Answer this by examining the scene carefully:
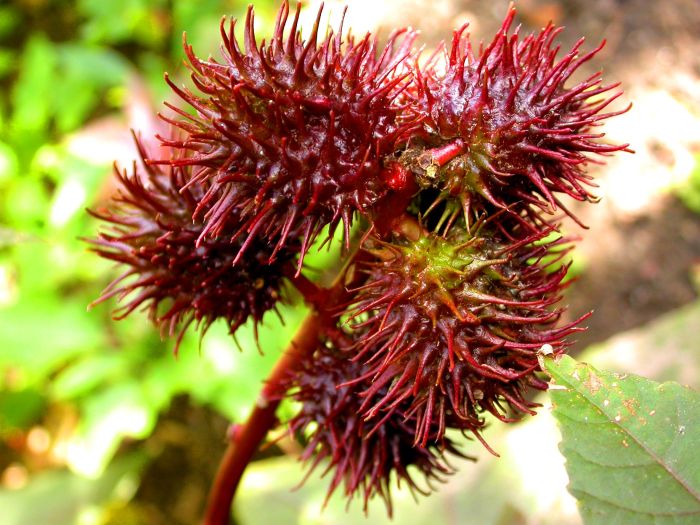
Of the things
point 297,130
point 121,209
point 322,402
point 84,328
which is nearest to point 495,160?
point 297,130

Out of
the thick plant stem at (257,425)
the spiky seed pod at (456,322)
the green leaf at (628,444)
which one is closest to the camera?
the green leaf at (628,444)

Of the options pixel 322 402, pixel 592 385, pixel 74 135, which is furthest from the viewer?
pixel 74 135

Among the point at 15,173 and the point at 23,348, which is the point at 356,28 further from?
the point at 23,348

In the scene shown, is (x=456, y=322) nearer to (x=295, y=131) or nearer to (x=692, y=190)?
(x=295, y=131)

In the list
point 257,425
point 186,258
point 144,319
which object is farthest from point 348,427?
point 144,319

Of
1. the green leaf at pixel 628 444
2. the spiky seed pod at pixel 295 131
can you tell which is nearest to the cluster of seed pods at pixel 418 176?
the spiky seed pod at pixel 295 131

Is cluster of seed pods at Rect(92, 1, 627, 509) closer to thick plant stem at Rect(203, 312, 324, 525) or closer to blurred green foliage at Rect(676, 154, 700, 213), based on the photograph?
thick plant stem at Rect(203, 312, 324, 525)

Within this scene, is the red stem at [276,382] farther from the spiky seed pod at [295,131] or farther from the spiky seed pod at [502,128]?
the spiky seed pod at [502,128]
